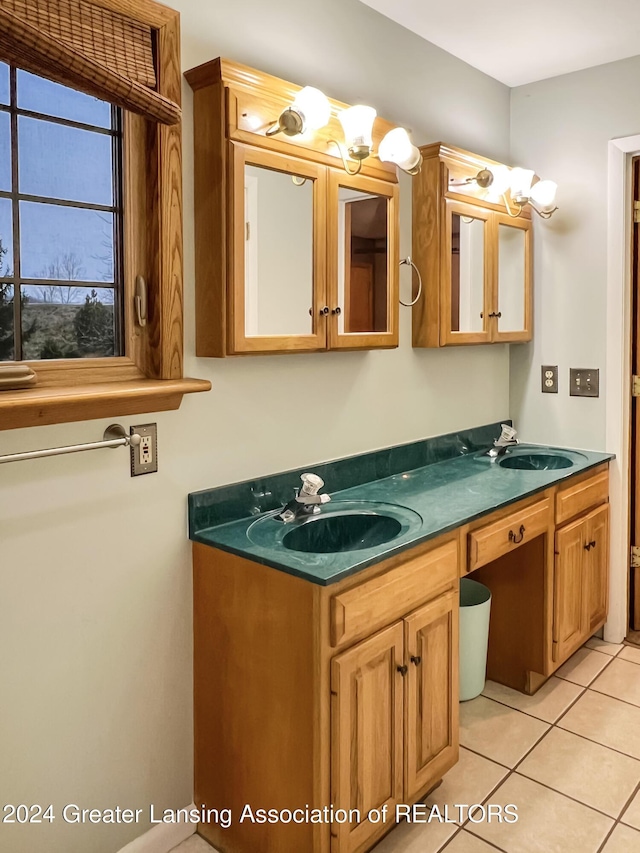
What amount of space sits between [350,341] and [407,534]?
0.62 meters

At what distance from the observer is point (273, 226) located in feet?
6.26

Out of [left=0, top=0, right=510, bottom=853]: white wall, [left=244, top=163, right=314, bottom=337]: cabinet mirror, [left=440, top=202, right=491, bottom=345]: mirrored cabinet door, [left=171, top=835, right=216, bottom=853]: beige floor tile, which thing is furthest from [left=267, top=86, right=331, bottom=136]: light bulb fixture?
[left=171, top=835, right=216, bottom=853]: beige floor tile

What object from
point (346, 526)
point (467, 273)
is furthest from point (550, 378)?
point (346, 526)

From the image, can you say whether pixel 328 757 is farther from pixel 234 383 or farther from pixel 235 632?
pixel 234 383

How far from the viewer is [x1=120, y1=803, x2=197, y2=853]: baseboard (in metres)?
1.81

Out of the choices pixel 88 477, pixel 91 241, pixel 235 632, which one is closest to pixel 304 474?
pixel 235 632

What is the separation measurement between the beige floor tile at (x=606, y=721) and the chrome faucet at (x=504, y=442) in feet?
3.15

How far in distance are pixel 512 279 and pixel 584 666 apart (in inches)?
62.6

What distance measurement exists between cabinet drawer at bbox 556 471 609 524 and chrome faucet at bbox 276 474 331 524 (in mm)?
1007

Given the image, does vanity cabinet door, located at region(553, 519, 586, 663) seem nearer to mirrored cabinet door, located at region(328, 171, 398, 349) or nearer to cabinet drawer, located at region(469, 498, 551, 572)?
cabinet drawer, located at region(469, 498, 551, 572)

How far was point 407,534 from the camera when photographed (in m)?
1.85

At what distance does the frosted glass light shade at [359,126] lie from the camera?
198cm

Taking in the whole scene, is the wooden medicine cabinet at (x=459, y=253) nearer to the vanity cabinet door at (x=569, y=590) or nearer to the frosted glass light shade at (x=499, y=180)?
the frosted glass light shade at (x=499, y=180)

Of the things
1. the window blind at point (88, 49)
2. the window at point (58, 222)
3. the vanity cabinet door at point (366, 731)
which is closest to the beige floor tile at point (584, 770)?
the vanity cabinet door at point (366, 731)
